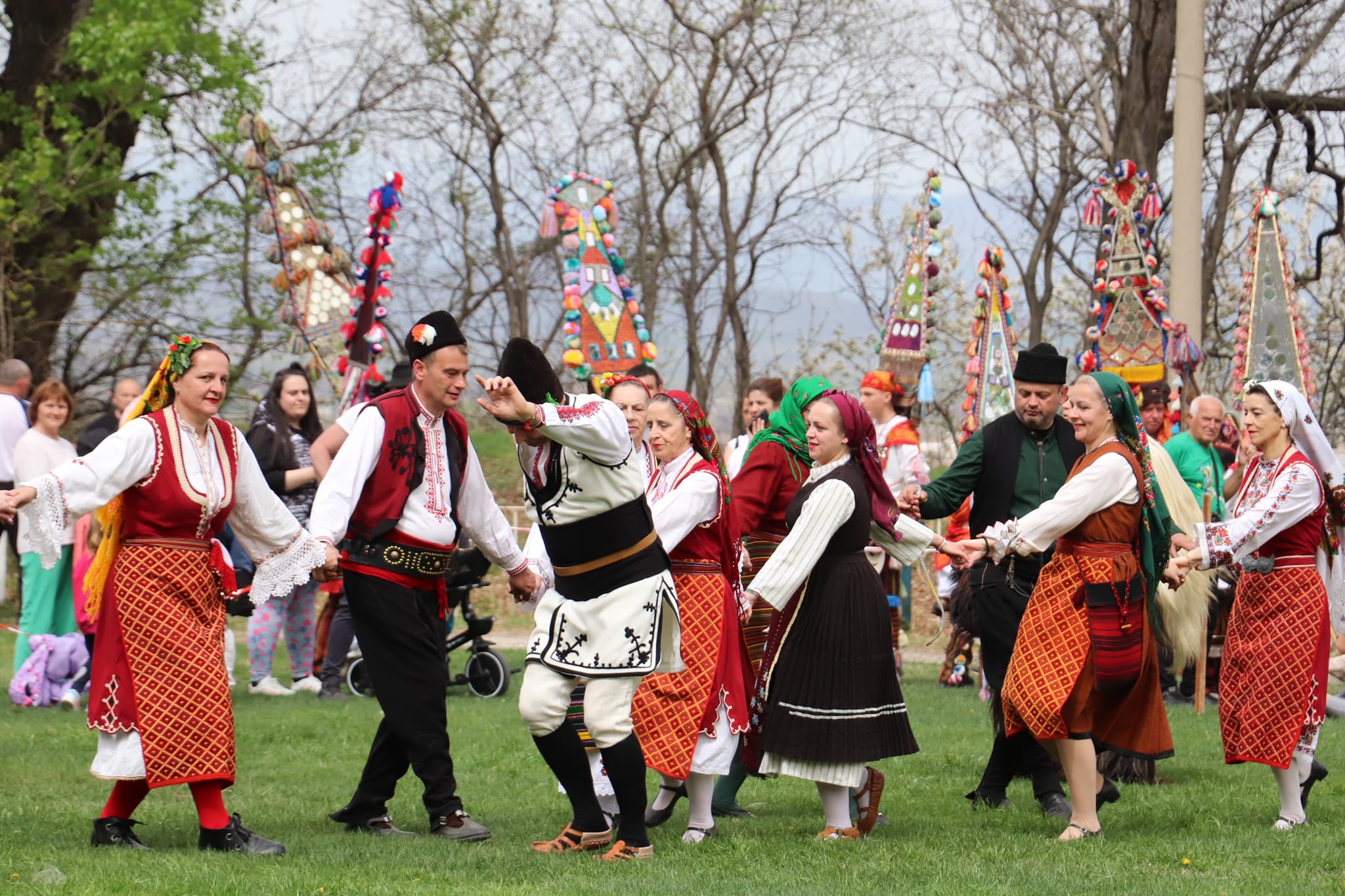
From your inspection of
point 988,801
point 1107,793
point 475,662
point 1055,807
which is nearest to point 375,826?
point 988,801

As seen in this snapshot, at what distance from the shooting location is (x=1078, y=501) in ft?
18.5

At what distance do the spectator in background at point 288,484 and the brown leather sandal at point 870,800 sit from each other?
4.67m

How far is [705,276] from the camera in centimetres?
2316

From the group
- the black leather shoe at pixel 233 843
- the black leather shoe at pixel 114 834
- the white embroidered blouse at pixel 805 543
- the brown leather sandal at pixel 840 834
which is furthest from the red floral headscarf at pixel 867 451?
the black leather shoe at pixel 114 834

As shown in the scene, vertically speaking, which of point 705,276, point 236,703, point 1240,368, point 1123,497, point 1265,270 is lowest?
point 236,703

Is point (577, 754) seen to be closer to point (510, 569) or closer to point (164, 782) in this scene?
point (510, 569)

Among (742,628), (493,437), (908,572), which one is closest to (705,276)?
(493,437)

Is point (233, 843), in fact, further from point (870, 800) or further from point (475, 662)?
point (475, 662)

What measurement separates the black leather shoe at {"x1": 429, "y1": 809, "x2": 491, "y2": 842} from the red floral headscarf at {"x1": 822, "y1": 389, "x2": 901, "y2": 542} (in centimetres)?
185

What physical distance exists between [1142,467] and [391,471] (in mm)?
2806

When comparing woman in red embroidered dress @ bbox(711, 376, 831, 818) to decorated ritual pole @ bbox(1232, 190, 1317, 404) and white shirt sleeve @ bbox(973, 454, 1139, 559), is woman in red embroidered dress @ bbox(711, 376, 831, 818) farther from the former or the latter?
decorated ritual pole @ bbox(1232, 190, 1317, 404)

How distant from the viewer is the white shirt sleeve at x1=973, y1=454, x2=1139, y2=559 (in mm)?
5633

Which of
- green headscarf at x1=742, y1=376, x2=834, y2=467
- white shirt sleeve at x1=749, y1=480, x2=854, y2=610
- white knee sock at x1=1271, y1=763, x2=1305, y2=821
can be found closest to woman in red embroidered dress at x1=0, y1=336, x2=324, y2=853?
white shirt sleeve at x1=749, y1=480, x2=854, y2=610

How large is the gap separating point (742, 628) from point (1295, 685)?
2.16 metres
